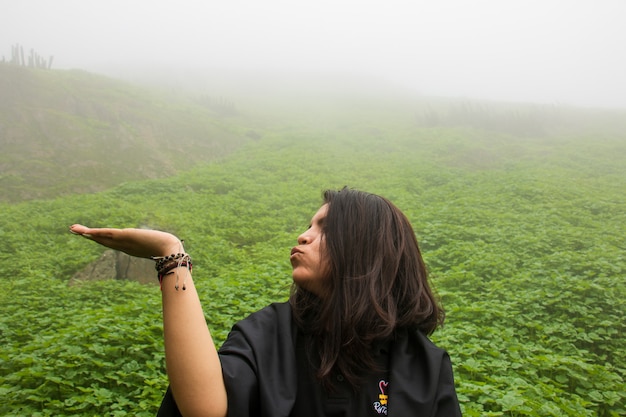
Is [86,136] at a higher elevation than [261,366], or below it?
below

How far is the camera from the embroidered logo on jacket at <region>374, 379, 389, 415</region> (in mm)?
1512

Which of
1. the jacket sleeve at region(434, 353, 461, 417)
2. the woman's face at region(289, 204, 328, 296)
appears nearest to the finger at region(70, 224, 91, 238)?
the woman's face at region(289, 204, 328, 296)

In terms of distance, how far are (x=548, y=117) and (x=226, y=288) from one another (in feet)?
97.5

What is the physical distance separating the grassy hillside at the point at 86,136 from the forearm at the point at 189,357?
12.0 meters

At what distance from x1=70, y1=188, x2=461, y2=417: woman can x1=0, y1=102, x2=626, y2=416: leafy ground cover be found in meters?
2.08

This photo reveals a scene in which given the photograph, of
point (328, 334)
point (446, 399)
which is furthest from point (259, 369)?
point (446, 399)

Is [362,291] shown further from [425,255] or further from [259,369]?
[425,255]

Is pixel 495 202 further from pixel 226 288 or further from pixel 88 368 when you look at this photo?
pixel 88 368

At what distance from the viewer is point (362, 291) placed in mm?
1675

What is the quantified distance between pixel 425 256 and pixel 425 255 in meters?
0.06

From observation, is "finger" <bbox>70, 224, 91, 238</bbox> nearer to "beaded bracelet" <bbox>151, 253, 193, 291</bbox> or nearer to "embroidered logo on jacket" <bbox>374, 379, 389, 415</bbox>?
"beaded bracelet" <bbox>151, 253, 193, 291</bbox>

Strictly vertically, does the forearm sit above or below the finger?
below

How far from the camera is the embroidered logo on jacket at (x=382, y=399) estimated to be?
1.51 m

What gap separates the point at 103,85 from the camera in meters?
23.6
